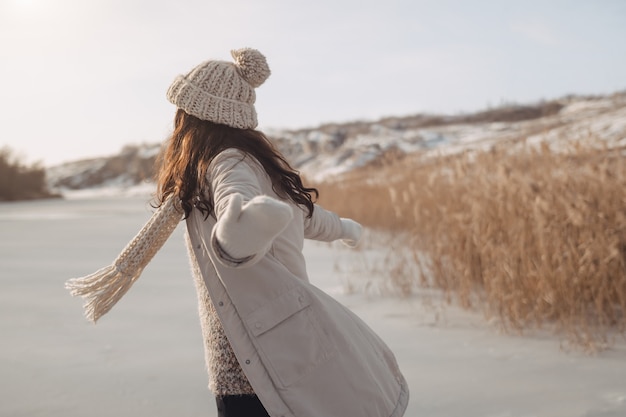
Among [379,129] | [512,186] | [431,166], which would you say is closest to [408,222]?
[431,166]

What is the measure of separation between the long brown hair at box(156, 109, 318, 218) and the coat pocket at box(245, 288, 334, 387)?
24 centimetres

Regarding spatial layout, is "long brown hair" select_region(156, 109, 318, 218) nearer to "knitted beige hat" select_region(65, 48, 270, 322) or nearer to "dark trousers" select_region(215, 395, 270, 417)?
"knitted beige hat" select_region(65, 48, 270, 322)

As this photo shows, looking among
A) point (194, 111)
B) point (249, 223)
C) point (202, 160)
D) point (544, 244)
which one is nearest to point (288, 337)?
point (249, 223)

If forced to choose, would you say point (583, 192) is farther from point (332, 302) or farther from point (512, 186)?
point (332, 302)

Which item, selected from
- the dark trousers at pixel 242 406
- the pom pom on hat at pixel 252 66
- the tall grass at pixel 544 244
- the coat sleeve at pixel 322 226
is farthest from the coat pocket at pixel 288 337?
the tall grass at pixel 544 244

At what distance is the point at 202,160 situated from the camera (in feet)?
3.90

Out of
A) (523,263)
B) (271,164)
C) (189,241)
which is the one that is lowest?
(523,263)

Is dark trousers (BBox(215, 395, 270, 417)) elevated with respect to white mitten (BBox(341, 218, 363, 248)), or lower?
lower

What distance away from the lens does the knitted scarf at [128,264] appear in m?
1.27

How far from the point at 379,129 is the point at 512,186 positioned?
29.7 meters

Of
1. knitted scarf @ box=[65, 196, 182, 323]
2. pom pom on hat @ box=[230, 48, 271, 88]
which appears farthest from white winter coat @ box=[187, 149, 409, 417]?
pom pom on hat @ box=[230, 48, 271, 88]

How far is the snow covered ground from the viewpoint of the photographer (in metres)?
2.01

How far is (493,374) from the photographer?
7.47ft

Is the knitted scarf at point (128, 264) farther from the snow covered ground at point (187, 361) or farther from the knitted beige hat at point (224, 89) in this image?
the knitted beige hat at point (224, 89)
